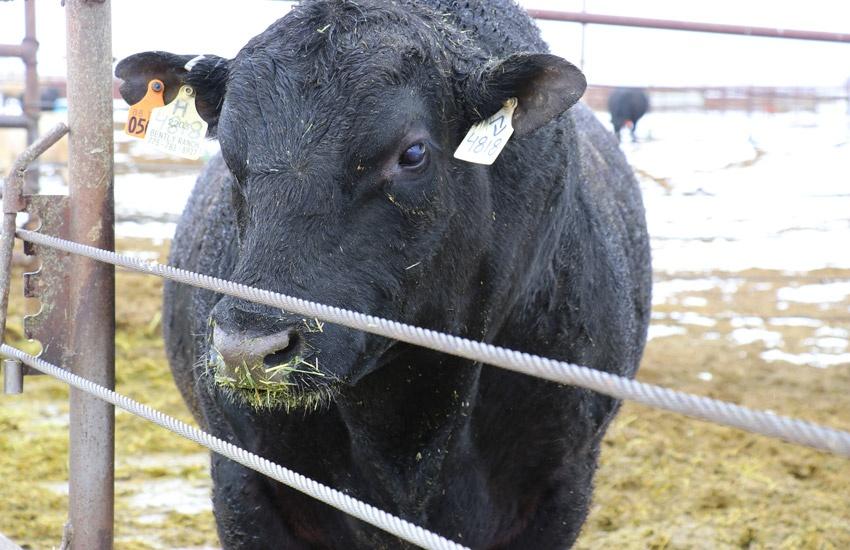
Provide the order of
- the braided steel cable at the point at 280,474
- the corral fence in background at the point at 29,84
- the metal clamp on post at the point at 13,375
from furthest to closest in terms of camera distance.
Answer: the corral fence in background at the point at 29,84 < the metal clamp on post at the point at 13,375 < the braided steel cable at the point at 280,474

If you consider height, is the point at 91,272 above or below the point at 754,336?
above

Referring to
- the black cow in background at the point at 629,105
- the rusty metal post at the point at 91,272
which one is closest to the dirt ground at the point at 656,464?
the rusty metal post at the point at 91,272

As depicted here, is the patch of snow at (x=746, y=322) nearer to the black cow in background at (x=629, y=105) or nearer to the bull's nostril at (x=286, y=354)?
the bull's nostril at (x=286, y=354)

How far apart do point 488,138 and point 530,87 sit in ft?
0.54

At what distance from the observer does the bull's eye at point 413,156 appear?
2344mm

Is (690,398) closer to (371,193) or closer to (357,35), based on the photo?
(371,193)

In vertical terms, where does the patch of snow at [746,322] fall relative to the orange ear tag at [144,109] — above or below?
below

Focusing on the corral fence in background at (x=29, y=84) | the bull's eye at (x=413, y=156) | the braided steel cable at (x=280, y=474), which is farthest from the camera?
the corral fence in background at (x=29, y=84)

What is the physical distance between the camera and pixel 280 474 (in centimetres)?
177

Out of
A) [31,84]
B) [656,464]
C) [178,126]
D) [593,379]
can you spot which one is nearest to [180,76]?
[178,126]

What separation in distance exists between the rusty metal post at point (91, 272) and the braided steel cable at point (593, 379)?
2.61 feet

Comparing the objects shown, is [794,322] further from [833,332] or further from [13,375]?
[13,375]

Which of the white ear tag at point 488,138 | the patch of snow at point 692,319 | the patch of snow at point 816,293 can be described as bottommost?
the patch of snow at point 816,293

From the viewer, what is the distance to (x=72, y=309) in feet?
8.65
